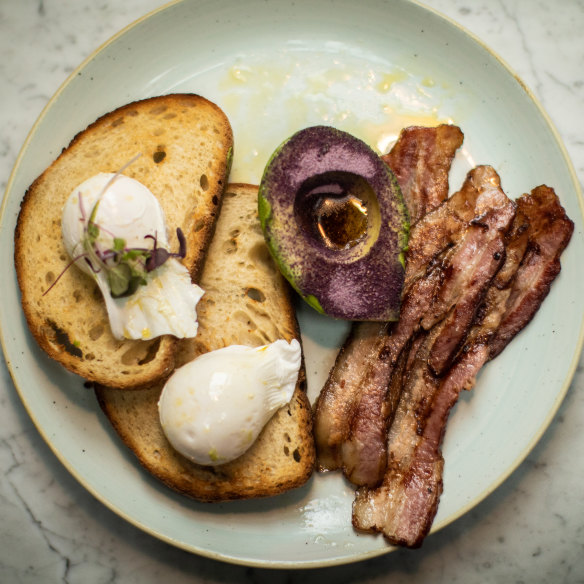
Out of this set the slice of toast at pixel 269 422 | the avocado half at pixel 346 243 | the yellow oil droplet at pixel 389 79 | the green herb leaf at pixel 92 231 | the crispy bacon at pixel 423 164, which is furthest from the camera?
the yellow oil droplet at pixel 389 79

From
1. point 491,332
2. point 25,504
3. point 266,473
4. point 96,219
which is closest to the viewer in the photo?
point 96,219

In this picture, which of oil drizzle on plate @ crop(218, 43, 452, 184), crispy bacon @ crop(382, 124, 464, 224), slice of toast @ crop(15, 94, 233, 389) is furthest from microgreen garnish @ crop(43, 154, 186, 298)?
crispy bacon @ crop(382, 124, 464, 224)

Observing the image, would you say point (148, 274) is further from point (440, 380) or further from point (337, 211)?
point (440, 380)

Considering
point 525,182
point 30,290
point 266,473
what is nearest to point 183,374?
point 266,473

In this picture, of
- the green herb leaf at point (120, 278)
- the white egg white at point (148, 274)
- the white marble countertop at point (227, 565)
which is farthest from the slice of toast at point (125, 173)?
the white marble countertop at point (227, 565)

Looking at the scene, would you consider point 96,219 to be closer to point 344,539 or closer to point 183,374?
point 183,374

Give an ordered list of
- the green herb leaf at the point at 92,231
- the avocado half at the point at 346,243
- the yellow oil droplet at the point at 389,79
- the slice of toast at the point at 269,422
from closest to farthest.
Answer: the green herb leaf at the point at 92,231
the avocado half at the point at 346,243
the slice of toast at the point at 269,422
the yellow oil droplet at the point at 389,79

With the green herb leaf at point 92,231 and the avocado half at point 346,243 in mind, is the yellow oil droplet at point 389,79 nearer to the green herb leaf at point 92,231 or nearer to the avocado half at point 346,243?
the avocado half at point 346,243
